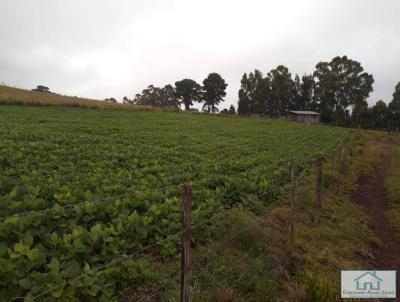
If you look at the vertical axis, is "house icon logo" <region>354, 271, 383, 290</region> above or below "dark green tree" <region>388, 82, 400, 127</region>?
below

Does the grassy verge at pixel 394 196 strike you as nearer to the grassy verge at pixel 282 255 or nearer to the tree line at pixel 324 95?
the grassy verge at pixel 282 255

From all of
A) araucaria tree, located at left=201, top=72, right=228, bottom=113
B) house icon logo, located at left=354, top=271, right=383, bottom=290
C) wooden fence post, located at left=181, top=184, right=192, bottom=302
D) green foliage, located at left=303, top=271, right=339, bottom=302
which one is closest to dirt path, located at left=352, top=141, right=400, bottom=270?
house icon logo, located at left=354, top=271, right=383, bottom=290

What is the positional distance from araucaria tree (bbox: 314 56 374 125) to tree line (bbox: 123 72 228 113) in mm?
36986

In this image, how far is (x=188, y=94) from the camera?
12488 cm

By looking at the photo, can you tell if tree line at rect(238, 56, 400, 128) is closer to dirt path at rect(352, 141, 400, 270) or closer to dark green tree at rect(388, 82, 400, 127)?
dark green tree at rect(388, 82, 400, 127)

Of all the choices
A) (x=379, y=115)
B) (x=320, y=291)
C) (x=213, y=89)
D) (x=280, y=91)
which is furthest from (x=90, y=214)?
(x=213, y=89)

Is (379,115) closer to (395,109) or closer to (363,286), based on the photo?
(395,109)

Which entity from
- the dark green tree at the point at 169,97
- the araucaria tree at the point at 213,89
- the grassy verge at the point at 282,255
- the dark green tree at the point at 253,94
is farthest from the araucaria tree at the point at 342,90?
the grassy verge at the point at 282,255

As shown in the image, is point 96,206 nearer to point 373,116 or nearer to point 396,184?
point 396,184

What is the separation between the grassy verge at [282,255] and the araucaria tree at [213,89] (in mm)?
107729

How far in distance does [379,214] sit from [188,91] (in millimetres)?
115816

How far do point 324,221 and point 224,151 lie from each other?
9.55 meters

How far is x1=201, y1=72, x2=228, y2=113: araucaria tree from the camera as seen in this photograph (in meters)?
Result: 117

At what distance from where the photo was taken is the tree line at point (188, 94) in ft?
384
